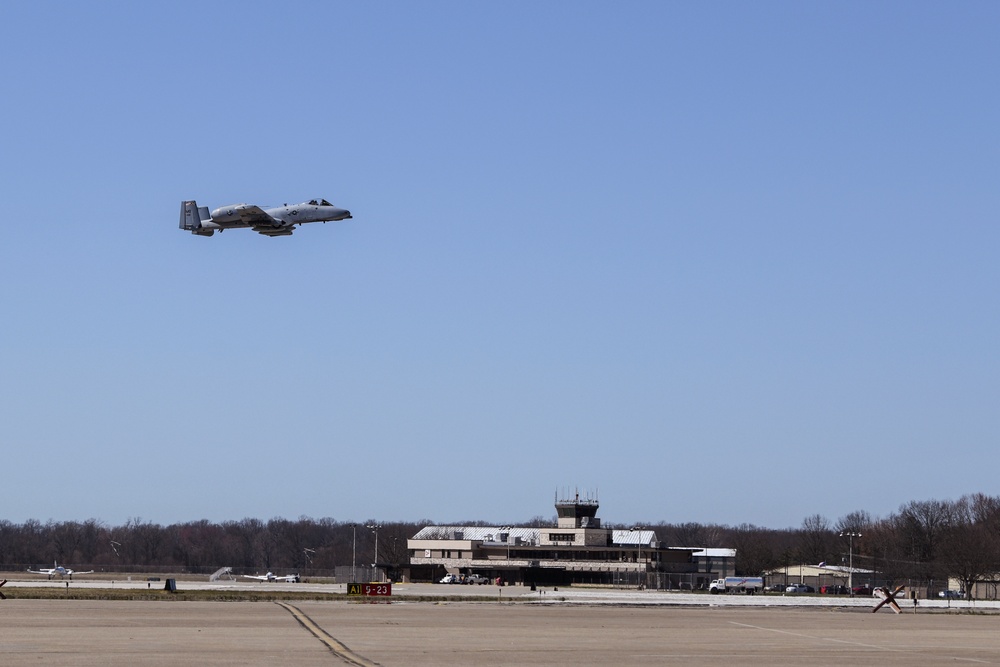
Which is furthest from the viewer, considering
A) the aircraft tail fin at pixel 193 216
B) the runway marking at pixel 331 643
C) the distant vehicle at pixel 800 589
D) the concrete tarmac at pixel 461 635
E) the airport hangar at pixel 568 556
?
the airport hangar at pixel 568 556

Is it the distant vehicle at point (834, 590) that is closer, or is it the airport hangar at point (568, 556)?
the distant vehicle at point (834, 590)

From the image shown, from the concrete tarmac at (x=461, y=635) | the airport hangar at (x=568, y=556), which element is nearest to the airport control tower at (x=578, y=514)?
the airport hangar at (x=568, y=556)

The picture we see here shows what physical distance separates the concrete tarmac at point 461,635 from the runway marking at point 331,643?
73 millimetres

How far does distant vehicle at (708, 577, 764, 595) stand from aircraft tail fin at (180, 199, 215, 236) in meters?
72.1

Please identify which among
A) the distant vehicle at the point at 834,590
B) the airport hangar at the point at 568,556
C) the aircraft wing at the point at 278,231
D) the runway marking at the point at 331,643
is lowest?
the runway marking at the point at 331,643

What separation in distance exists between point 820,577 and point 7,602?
367 feet

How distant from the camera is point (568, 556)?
177 metres

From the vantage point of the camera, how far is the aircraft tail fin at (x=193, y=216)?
88.6 m

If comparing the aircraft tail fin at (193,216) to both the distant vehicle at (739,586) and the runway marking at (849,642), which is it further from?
the distant vehicle at (739,586)

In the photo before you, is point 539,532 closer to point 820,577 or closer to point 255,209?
point 820,577

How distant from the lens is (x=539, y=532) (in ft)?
607

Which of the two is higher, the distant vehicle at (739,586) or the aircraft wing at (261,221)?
the aircraft wing at (261,221)

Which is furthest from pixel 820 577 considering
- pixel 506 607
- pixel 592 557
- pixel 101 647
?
pixel 101 647

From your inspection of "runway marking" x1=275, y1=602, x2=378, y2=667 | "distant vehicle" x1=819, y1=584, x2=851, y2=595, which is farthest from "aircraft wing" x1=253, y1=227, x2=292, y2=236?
"distant vehicle" x1=819, y1=584, x2=851, y2=595
